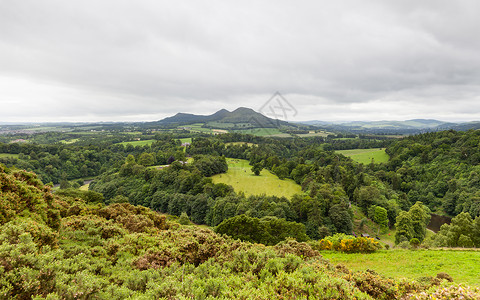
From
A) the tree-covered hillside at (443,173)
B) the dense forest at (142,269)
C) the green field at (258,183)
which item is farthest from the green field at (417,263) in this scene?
the tree-covered hillside at (443,173)

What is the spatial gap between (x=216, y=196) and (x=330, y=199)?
25010mm

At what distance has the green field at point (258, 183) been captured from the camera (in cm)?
4809

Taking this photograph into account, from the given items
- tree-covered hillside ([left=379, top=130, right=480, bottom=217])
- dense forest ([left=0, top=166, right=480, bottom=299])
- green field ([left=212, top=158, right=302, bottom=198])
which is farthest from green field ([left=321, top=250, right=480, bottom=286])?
tree-covered hillside ([left=379, top=130, right=480, bottom=217])

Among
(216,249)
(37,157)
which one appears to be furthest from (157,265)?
(37,157)

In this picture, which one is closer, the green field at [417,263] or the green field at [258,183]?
the green field at [417,263]

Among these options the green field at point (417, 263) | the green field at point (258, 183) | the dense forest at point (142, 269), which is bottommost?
the green field at point (258, 183)

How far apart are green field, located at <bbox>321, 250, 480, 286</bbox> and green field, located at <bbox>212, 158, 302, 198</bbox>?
30757mm

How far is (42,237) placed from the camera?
7402 millimetres

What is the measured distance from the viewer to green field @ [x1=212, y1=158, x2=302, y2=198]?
4809 centimetres

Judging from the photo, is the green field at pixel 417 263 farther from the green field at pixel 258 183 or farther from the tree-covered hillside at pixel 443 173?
the tree-covered hillside at pixel 443 173

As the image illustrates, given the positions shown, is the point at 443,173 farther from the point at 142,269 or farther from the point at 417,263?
the point at 142,269

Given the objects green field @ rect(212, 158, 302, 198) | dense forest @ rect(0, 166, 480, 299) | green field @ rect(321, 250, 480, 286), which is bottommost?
green field @ rect(212, 158, 302, 198)

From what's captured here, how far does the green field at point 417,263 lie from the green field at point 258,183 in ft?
101

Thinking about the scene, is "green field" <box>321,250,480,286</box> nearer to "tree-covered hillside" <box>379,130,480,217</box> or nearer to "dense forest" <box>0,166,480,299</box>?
"dense forest" <box>0,166,480,299</box>
